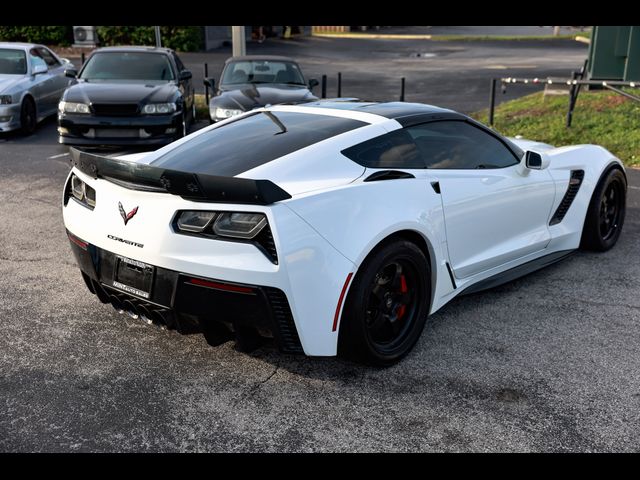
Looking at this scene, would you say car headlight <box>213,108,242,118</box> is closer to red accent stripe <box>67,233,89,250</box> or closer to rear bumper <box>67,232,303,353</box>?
red accent stripe <box>67,233,89,250</box>

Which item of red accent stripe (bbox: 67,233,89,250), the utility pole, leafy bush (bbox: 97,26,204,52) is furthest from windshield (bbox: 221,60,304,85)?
leafy bush (bbox: 97,26,204,52)

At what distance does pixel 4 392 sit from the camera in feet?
12.5

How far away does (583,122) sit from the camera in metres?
12.1

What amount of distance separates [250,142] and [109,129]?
6.29 metres

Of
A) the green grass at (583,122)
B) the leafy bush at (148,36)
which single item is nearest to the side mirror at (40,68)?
the green grass at (583,122)

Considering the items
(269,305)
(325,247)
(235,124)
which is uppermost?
(235,124)

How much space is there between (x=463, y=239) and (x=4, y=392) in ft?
Answer: 9.27

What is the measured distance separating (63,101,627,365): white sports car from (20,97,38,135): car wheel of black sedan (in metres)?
8.37

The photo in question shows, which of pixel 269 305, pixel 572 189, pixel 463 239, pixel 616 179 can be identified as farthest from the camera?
pixel 616 179

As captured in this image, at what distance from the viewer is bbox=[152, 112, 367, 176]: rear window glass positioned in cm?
429

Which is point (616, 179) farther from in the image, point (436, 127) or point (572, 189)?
point (436, 127)

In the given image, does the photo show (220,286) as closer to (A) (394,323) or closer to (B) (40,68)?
(A) (394,323)

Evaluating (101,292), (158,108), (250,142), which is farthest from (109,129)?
(101,292)

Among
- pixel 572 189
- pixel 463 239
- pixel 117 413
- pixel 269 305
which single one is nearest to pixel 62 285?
pixel 117 413
